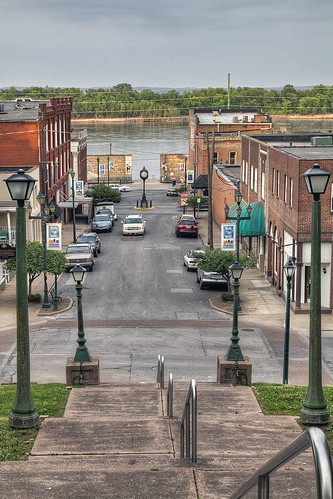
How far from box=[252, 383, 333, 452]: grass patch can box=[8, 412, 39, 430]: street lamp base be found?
4356 mm

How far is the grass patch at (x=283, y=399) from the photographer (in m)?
14.9

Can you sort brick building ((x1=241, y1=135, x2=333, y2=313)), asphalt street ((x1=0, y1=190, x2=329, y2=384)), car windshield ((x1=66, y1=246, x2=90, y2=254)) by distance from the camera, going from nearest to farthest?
1. asphalt street ((x1=0, y1=190, x2=329, y2=384))
2. brick building ((x1=241, y1=135, x2=333, y2=313))
3. car windshield ((x1=66, y1=246, x2=90, y2=254))

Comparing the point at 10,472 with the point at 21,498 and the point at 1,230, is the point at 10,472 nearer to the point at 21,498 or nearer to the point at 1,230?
the point at 21,498

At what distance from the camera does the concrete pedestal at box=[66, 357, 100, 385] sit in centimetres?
1942

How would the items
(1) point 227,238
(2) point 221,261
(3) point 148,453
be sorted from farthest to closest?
(1) point 227,238 → (2) point 221,261 → (3) point 148,453

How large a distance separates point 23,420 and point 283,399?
5444mm

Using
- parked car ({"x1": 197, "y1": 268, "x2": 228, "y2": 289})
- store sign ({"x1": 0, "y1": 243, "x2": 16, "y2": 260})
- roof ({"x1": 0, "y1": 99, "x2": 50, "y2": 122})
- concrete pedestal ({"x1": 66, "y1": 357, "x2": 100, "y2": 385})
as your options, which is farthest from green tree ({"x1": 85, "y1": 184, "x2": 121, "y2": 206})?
concrete pedestal ({"x1": 66, "y1": 357, "x2": 100, "y2": 385})

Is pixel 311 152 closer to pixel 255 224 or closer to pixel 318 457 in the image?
pixel 255 224

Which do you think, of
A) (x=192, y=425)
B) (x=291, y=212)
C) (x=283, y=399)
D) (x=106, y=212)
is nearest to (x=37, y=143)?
(x=106, y=212)

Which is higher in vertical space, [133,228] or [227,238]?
[227,238]

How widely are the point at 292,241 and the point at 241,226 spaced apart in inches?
321

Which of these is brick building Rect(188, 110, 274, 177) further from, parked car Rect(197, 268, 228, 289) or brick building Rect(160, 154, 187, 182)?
parked car Rect(197, 268, 228, 289)

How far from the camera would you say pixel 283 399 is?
15914mm

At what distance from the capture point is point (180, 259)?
49719 mm
